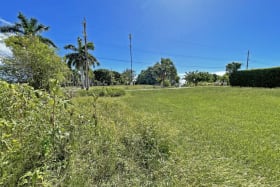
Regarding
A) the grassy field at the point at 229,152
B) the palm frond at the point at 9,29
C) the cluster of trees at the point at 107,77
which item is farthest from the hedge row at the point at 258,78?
the cluster of trees at the point at 107,77

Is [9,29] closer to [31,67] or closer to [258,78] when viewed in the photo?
[31,67]

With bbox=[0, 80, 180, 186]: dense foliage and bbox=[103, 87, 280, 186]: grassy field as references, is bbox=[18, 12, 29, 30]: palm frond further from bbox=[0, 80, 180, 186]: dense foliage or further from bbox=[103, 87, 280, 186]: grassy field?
bbox=[0, 80, 180, 186]: dense foliage

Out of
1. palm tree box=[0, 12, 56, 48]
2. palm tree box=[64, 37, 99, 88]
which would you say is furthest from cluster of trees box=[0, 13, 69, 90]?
palm tree box=[64, 37, 99, 88]

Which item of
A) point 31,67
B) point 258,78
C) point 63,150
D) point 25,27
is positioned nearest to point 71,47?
point 25,27

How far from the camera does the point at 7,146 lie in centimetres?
118

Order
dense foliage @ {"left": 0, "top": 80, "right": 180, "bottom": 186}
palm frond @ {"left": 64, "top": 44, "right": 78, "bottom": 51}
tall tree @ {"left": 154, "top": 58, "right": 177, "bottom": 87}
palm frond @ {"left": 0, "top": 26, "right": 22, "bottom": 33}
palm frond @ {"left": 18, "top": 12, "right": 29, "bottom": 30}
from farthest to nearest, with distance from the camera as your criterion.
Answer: tall tree @ {"left": 154, "top": 58, "right": 177, "bottom": 87}
palm frond @ {"left": 64, "top": 44, "right": 78, "bottom": 51}
palm frond @ {"left": 18, "top": 12, "right": 29, "bottom": 30}
palm frond @ {"left": 0, "top": 26, "right": 22, "bottom": 33}
dense foliage @ {"left": 0, "top": 80, "right": 180, "bottom": 186}

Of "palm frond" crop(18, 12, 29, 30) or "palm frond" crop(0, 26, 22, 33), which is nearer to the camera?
"palm frond" crop(0, 26, 22, 33)

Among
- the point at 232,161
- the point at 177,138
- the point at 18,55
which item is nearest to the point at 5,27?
the point at 18,55

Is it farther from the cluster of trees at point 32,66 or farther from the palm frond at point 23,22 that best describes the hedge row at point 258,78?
the palm frond at point 23,22

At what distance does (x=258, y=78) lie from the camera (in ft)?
61.8

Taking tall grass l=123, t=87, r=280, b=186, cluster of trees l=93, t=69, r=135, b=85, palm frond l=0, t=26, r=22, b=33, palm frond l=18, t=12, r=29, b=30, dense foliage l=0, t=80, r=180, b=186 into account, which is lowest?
tall grass l=123, t=87, r=280, b=186

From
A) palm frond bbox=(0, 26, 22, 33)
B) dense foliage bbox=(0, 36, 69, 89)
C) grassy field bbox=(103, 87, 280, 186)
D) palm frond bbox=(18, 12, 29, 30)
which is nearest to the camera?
grassy field bbox=(103, 87, 280, 186)

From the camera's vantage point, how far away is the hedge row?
17062 mm

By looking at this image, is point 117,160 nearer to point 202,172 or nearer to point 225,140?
point 202,172
